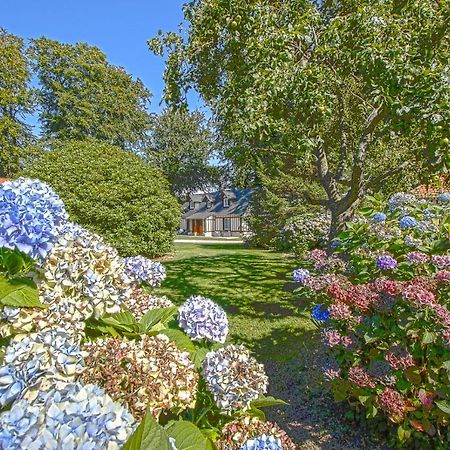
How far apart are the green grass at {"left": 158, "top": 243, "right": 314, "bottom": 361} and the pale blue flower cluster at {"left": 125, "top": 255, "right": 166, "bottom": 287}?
8.75ft

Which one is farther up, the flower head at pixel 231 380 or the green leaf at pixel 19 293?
the green leaf at pixel 19 293

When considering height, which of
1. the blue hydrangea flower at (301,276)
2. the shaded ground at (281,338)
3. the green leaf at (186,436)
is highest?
the blue hydrangea flower at (301,276)

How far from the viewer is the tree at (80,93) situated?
26094 mm

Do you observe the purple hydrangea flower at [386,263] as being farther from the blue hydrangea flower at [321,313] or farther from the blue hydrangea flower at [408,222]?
the blue hydrangea flower at [321,313]

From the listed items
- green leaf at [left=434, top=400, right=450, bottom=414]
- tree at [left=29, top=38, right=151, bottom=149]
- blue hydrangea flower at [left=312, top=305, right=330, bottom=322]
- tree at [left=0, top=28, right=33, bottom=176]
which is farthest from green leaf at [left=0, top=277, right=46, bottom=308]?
tree at [left=29, top=38, right=151, bottom=149]

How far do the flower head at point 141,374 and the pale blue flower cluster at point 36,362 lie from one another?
0.08 metres

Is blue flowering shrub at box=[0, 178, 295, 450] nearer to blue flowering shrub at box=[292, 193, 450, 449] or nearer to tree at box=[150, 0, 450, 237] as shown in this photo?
blue flowering shrub at box=[292, 193, 450, 449]

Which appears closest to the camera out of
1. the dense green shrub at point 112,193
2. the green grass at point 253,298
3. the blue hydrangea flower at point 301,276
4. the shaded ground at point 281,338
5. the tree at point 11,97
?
the blue hydrangea flower at point 301,276

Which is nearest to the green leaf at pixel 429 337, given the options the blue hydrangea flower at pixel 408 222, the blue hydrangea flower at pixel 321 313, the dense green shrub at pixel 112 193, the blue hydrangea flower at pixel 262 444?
the blue hydrangea flower at pixel 321 313

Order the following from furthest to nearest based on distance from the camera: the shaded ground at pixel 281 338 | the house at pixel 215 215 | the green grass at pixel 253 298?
the house at pixel 215 215, the green grass at pixel 253 298, the shaded ground at pixel 281 338

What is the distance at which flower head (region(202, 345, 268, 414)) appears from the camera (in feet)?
4.18

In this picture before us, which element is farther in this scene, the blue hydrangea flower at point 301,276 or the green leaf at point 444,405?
the blue hydrangea flower at point 301,276

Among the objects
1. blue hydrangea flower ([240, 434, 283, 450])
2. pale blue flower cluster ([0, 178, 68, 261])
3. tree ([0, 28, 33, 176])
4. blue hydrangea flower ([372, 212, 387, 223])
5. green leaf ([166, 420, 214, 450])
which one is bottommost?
blue hydrangea flower ([240, 434, 283, 450])

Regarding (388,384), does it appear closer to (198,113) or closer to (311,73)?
(311,73)
